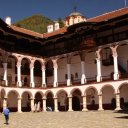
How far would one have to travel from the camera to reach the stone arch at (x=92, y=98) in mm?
42213

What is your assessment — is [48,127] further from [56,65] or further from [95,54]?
[56,65]

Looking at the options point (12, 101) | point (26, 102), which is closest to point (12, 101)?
point (12, 101)

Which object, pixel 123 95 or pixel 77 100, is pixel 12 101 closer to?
pixel 77 100

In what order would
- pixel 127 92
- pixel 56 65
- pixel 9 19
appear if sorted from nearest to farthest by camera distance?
pixel 127 92 < pixel 56 65 < pixel 9 19

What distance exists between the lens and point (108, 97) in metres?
41.1

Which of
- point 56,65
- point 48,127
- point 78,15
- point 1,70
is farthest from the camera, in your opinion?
point 78,15

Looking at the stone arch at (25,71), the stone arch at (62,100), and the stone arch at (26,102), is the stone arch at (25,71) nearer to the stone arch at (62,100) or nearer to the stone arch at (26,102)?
the stone arch at (26,102)

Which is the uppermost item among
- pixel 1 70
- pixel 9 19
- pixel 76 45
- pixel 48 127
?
pixel 9 19

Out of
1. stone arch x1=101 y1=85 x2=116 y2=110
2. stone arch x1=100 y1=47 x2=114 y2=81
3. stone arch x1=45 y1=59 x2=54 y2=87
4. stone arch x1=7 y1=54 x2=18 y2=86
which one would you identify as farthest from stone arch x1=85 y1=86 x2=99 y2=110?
stone arch x1=7 y1=54 x2=18 y2=86

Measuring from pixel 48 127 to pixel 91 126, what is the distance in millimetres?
2723

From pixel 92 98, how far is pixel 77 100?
3.16 metres

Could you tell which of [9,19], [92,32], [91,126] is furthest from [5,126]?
[9,19]

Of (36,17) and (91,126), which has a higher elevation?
(36,17)

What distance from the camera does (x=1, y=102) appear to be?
41250 millimetres
